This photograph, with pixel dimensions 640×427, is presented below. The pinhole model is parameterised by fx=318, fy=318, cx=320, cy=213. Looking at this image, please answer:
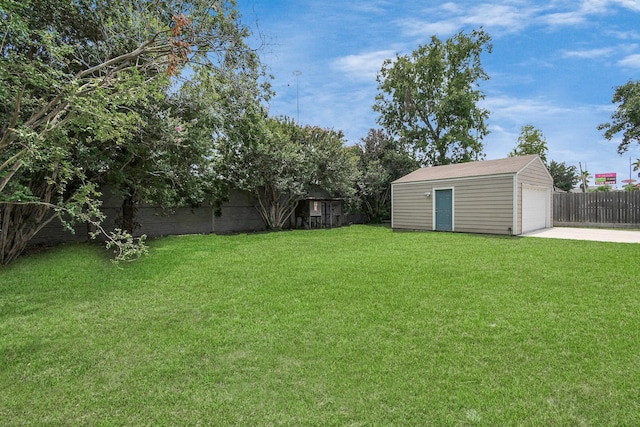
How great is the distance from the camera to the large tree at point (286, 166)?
1075cm

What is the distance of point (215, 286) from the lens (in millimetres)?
4438

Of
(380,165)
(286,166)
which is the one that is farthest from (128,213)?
(380,165)

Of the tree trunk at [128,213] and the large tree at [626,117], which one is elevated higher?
the large tree at [626,117]

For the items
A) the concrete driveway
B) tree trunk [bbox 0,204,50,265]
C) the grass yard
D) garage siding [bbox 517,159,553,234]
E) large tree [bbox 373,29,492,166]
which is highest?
large tree [bbox 373,29,492,166]

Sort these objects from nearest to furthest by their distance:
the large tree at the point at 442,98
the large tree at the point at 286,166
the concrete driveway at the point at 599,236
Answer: the concrete driveway at the point at 599,236 → the large tree at the point at 286,166 → the large tree at the point at 442,98

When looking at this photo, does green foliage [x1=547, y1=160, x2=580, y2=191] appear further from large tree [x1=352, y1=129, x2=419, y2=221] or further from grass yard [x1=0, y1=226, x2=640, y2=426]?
grass yard [x1=0, y1=226, x2=640, y2=426]

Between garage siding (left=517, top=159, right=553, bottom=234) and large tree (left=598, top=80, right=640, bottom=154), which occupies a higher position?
large tree (left=598, top=80, right=640, bottom=154)

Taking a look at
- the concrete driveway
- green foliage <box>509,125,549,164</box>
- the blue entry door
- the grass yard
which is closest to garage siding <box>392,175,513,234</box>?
the blue entry door

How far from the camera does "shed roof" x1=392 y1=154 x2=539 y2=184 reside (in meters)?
9.95

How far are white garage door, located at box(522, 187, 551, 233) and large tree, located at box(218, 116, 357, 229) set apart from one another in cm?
630

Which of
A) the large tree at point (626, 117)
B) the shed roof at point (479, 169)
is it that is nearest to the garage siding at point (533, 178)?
the shed roof at point (479, 169)

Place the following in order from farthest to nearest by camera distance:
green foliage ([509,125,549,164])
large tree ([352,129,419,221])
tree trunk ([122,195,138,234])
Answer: green foliage ([509,125,549,164])
large tree ([352,129,419,221])
tree trunk ([122,195,138,234])

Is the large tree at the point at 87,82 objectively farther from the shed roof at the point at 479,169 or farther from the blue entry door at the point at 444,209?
the blue entry door at the point at 444,209

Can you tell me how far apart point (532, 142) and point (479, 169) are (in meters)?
13.9
